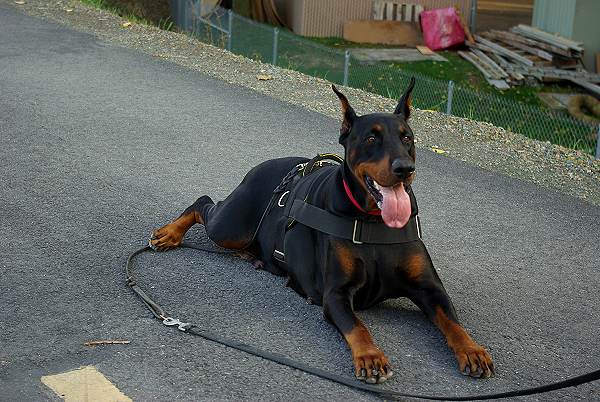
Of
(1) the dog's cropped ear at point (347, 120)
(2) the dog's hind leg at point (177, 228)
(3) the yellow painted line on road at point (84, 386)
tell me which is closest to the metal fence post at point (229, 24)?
(2) the dog's hind leg at point (177, 228)

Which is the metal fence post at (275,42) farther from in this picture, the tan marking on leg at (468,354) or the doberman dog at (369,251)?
the tan marking on leg at (468,354)

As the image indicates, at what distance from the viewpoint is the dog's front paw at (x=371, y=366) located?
5070mm

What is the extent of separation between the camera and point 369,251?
18.5 ft

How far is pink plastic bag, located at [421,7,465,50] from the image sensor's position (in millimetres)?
23734

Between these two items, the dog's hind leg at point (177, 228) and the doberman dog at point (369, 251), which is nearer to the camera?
the doberman dog at point (369, 251)

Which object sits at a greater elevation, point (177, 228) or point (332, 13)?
point (177, 228)

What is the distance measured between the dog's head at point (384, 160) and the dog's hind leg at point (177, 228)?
5.31 ft

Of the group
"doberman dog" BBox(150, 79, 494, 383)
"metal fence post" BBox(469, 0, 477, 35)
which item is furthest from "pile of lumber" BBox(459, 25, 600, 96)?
A: "doberman dog" BBox(150, 79, 494, 383)

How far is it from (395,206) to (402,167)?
0.22 m

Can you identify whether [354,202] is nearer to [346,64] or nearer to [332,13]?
[346,64]

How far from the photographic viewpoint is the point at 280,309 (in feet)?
19.9

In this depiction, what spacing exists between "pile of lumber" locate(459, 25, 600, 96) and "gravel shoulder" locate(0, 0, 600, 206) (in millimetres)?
8212

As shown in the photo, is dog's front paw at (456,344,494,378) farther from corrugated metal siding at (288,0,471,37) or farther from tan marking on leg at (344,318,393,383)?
corrugated metal siding at (288,0,471,37)

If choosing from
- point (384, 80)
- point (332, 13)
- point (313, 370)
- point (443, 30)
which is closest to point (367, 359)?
point (313, 370)
